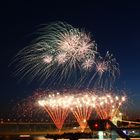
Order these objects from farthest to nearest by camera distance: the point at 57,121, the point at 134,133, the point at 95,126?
the point at 134,133, the point at 57,121, the point at 95,126

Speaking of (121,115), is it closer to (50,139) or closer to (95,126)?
(50,139)

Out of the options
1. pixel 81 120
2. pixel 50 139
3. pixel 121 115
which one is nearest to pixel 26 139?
pixel 50 139

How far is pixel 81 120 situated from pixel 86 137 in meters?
6.60

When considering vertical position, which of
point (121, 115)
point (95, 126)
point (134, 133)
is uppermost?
point (121, 115)

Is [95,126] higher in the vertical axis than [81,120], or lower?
lower

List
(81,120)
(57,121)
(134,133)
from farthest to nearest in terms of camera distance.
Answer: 1. (134,133)
2. (81,120)
3. (57,121)

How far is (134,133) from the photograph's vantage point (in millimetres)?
90500

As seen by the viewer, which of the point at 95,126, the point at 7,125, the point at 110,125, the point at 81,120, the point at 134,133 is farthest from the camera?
the point at 7,125

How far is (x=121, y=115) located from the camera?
115438 mm

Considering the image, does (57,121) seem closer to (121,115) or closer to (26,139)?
(26,139)

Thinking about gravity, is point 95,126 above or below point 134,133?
below

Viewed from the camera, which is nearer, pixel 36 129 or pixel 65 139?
pixel 65 139

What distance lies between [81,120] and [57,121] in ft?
23.4

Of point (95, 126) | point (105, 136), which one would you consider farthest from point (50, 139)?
point (95, 126)
